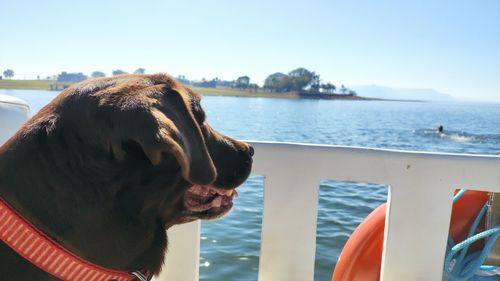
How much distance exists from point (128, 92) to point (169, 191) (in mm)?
391

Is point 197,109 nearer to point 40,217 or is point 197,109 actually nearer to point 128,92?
point 128,92

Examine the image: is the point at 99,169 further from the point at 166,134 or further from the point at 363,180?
the point at 363,180

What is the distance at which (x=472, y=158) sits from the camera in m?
2.51

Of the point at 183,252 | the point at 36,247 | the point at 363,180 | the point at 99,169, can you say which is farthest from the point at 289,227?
the point at 36,247

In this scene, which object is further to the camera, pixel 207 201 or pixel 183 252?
pixel 183 252

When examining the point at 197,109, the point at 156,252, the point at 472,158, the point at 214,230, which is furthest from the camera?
the point at 214,230

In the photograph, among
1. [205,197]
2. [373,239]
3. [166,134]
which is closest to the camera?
[166,134]

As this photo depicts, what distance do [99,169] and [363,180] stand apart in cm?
156

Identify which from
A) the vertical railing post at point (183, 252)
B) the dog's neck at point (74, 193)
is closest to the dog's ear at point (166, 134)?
the dog's neck at point (74, 193)

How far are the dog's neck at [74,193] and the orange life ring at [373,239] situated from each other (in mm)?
1777

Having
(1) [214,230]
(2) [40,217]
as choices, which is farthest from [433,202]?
(1) [214,230]

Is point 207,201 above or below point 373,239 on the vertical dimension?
above

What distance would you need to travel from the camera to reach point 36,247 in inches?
55.4

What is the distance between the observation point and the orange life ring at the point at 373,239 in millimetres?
2887
